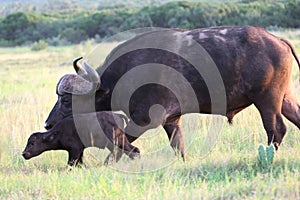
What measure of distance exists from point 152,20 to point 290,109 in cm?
3863

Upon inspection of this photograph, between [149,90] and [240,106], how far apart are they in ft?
4.08

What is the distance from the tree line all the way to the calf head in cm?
2977

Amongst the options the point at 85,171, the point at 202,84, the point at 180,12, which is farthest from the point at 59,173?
the point at 180,12

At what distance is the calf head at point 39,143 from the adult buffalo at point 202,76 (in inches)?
22.2

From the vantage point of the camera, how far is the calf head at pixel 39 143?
8.04 m

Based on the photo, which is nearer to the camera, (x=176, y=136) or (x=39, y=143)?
(x=39, y=143)

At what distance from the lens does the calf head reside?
8.04 meters

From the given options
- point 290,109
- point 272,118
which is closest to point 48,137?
point 272,118

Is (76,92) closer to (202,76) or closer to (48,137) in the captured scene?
(48,137)

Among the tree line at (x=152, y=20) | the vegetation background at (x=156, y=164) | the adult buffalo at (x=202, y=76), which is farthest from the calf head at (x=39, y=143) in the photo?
the tree line at (x=152, y=20)

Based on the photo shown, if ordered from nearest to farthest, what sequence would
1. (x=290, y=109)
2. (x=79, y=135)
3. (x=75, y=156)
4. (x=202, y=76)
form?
(x=202, y=76), (x=75, y=156), (x=79, y=135), (x=290, y=109)

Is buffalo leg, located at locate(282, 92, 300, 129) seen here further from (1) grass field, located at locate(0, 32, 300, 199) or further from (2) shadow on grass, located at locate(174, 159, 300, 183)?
(2) shadow on grass, located at locate(174, 159, 300, 183)

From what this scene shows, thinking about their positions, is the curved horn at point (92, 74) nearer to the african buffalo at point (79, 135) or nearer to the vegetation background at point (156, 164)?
the african buffalo at point (79, 135)

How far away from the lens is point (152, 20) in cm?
4644
